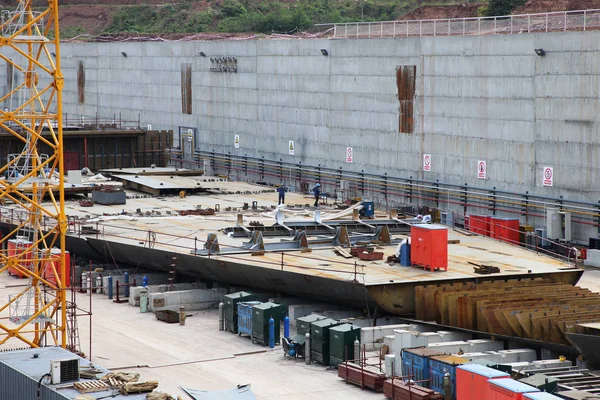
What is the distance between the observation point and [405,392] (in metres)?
29.5

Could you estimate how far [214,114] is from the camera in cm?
7981

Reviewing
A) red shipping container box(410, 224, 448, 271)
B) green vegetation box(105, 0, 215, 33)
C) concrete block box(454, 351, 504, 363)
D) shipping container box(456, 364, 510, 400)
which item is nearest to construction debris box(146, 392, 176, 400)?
shipping container box(456, 364, 510, 400)

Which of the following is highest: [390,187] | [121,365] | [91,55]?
[91,55]

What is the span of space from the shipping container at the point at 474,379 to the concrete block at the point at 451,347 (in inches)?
120

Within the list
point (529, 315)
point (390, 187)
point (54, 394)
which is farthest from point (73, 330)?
point (390, 187)

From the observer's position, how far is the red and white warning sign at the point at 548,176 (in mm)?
51594

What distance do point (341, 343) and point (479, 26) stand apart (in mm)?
27206

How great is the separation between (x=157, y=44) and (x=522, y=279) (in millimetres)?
51768

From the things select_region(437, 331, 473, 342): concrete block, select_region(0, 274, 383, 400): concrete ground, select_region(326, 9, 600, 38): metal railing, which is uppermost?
select_region(326, 9, 600, 38): metal railing

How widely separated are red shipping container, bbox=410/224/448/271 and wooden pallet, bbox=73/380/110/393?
15.3 metres

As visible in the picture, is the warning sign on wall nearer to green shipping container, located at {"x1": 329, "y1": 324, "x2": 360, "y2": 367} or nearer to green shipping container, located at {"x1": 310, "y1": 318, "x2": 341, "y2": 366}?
green shipping container, located at {"x1": 310, "y1": 318, "x2": 341, "y2": 366}

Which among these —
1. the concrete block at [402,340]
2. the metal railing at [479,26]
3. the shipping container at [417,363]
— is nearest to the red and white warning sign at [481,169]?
the metal railing at [479,26]

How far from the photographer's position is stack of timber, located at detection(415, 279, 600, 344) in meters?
32.3

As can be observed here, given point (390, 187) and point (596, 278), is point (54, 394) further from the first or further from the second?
point (390, 187)
